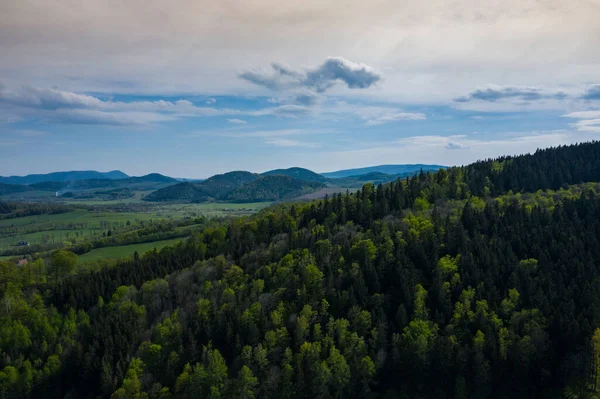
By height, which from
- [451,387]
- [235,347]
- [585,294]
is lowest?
[451,387]

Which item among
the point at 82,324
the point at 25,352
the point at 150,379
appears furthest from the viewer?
the point at 82,324

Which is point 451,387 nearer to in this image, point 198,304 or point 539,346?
point 539,346

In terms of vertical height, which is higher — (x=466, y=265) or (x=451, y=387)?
(x=466, y=265)

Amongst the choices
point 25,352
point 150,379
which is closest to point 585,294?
point 150,379

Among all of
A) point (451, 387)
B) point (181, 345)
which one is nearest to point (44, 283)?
point (181, 345)

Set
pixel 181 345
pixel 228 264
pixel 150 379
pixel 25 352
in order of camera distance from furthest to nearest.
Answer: pixel 228 264
pixel 25 352
pixel 181 345
pixel 150 379

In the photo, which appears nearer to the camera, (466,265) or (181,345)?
(181,345)
